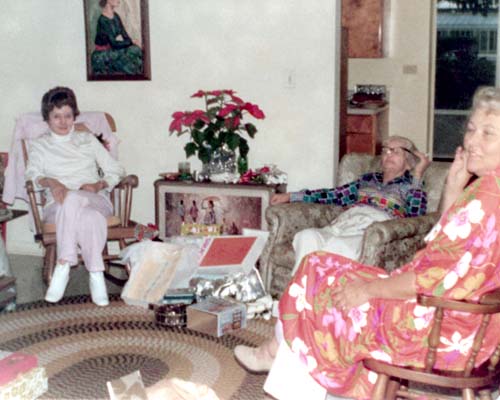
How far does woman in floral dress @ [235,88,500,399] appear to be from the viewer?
216 cm

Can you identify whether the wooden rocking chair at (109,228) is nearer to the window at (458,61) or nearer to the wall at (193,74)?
the wall at (193,74)

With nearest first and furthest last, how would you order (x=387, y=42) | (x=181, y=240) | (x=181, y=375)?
(x=181, y=375) → (x=181, y=240) → (x=387, y=42)

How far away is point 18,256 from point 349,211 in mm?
2407

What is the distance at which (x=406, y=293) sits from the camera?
2.24 m

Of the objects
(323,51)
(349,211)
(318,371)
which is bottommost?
(318,371)

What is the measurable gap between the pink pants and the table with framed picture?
58 centimetres

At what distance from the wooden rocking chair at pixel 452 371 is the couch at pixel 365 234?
1100mm

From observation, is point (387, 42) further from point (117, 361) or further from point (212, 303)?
point (117, 361)

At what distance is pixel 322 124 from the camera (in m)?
4.54

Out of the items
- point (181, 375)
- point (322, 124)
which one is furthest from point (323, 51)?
point (181, 375)

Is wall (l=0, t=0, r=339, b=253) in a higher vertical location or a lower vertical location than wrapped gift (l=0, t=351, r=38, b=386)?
higher

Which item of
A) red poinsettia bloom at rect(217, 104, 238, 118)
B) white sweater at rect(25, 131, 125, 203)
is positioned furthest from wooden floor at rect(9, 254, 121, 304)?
red poinsettia bloom at rect(217, 104, 238, 118)

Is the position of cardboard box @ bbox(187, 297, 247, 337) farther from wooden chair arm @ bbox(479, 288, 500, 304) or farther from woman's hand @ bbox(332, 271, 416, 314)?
wooden chair arm @ bbox(479, 288, 500, 304)

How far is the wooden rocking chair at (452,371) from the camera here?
7.06 feet
